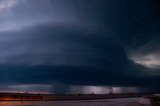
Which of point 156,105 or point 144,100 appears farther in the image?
point 144,100

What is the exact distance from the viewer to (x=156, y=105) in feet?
261

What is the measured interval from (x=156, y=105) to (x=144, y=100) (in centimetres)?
929

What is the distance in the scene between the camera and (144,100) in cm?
8862
